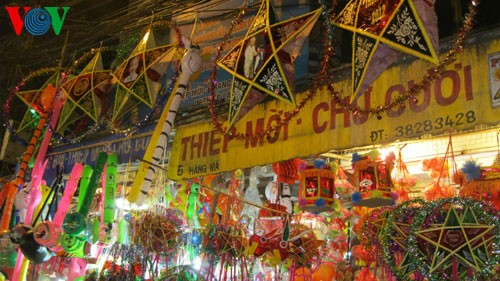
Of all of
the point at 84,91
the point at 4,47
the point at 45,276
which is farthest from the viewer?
the point at 4,47

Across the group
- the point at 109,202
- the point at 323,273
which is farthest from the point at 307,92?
the point at 109,202

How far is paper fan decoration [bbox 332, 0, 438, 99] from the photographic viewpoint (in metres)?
3.27

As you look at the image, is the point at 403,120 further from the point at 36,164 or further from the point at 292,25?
the point at 36,164

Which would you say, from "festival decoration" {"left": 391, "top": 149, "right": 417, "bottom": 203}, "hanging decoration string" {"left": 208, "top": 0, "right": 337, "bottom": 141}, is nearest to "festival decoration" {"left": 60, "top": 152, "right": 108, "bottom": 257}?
"hanging decoration string" {"left": 208, "top": 0, "right": 337, "bottom": 141}

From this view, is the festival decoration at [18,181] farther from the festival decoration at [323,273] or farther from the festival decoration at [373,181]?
the festival decoration at [373,181]

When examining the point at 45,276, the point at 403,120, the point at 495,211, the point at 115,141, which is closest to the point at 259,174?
the point at 115,141

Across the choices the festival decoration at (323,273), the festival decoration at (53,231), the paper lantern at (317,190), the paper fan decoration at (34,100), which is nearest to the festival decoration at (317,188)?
the paper lantern at (317,190)

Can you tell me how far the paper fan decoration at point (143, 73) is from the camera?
569cm

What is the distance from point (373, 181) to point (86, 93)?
3817 mm

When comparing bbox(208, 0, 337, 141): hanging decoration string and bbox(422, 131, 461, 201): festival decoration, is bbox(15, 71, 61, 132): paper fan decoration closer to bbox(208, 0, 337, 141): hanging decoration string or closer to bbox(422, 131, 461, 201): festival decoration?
bbox(208, 0, 337, 141): hanging decoration string

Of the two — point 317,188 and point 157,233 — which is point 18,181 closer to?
point 157,233

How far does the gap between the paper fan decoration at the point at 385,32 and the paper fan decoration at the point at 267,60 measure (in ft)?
1.30

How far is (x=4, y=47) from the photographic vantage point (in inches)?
364

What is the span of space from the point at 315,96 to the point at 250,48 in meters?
0.76
